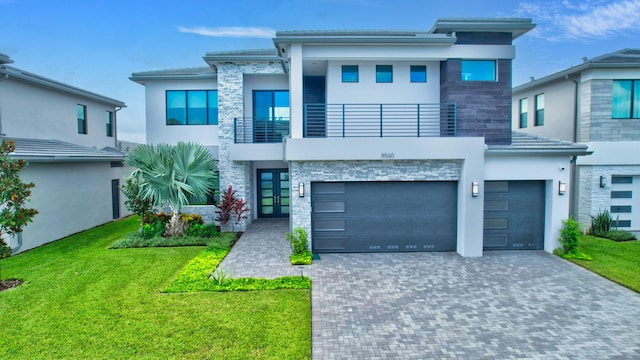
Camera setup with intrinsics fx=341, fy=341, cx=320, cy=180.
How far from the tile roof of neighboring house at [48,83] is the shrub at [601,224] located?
78.6 feet

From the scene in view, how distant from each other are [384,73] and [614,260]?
940 cm

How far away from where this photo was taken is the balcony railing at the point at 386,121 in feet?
40.1

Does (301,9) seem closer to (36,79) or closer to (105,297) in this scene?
(36,79)

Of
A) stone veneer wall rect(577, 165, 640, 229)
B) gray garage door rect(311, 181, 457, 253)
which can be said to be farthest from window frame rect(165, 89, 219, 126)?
stone veneer wall rect(577, 165, 640, 229)

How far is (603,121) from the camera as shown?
558 inches

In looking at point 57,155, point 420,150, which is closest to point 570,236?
point 420,150

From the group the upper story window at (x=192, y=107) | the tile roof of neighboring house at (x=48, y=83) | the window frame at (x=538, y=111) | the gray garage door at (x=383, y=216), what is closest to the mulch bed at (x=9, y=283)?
the gray garage door at (x=383, y=216)

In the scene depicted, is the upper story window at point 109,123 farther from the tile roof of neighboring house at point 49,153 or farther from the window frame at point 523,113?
the window frame at point 523,113

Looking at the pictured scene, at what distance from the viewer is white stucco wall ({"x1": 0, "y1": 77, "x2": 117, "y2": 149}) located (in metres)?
14.0

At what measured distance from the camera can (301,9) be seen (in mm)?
20891

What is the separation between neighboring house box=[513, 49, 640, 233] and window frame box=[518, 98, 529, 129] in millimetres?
3868

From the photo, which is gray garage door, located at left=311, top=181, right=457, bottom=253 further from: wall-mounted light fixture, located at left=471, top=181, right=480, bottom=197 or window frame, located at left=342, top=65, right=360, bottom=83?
window frame, located at left=342, top=65, right=360, bottom=83

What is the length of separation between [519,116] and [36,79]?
24.1 m

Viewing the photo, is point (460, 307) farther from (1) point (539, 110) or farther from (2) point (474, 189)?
(1) point (539, 110)
